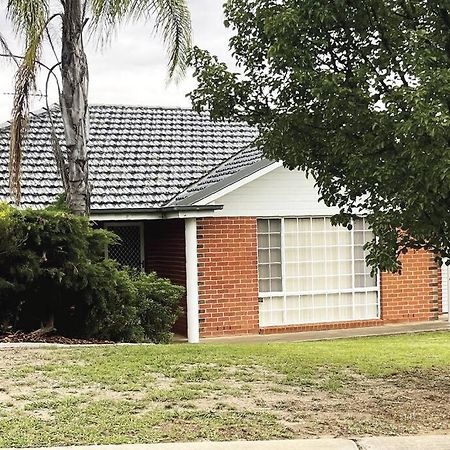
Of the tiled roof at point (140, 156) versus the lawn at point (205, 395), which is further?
the tiled roof at point (140, 156)

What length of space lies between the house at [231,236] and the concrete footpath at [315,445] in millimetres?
9534

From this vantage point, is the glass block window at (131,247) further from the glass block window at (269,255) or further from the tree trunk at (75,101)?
the tree trunk at (75,101)

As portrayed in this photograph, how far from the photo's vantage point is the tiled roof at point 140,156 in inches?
629

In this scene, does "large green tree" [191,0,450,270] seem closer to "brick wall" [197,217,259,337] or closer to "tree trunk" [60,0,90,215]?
"tree trunk" [60,0,90,215]

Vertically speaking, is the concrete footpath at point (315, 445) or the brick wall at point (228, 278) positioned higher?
the brick wall at point (228, 278)

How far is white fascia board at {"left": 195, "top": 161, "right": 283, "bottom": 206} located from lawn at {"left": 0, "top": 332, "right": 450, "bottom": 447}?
4979mm

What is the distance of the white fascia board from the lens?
49.8 ft

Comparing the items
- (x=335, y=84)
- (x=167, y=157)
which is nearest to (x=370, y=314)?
(x=167, y=157)

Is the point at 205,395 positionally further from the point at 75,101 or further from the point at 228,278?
the point at 228,278

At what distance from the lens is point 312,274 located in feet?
55.4

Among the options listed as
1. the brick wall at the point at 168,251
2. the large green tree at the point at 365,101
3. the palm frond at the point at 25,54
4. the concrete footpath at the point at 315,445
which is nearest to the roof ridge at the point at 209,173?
the brick wall at the point at 168,251

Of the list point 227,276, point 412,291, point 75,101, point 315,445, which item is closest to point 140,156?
point 227,276

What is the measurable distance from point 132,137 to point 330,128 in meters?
10.9

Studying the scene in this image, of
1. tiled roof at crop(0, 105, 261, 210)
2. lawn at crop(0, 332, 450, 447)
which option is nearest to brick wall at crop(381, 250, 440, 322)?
tiled roof at crop(0, 105, 261, 210)
